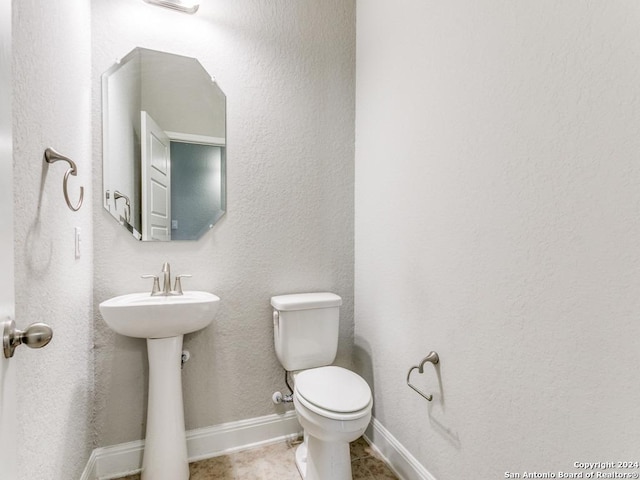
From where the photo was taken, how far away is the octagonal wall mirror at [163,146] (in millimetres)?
1611

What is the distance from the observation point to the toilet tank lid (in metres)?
1.72

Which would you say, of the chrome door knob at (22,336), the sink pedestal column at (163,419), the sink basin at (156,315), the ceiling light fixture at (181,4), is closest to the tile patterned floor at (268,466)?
the sink pedestal column at (163,419)

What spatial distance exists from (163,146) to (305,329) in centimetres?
120

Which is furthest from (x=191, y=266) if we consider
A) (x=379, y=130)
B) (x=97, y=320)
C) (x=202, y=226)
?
(x=379, y=130)

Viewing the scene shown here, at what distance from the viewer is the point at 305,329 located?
1760 mm

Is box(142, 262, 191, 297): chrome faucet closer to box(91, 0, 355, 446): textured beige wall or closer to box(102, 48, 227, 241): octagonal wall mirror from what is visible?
box(91, 0, 355, 446): textured beige wall

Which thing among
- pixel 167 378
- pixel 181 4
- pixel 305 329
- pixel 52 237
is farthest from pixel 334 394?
pixel 181 4

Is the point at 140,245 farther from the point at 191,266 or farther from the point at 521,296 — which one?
the point at 521,296

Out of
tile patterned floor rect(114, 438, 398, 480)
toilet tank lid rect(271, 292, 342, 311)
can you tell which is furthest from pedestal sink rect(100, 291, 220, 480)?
toilet tank lid rect(271, 292, 342, 311)

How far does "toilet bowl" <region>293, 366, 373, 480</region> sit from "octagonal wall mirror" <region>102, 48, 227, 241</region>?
95cm

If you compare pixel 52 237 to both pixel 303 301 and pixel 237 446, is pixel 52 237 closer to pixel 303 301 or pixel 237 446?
pixel 303 301

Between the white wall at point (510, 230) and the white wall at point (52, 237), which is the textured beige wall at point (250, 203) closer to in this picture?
the white wall at point (52, 237)

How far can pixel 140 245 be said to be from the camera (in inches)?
64.7

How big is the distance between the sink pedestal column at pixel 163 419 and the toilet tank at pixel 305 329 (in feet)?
1.66
